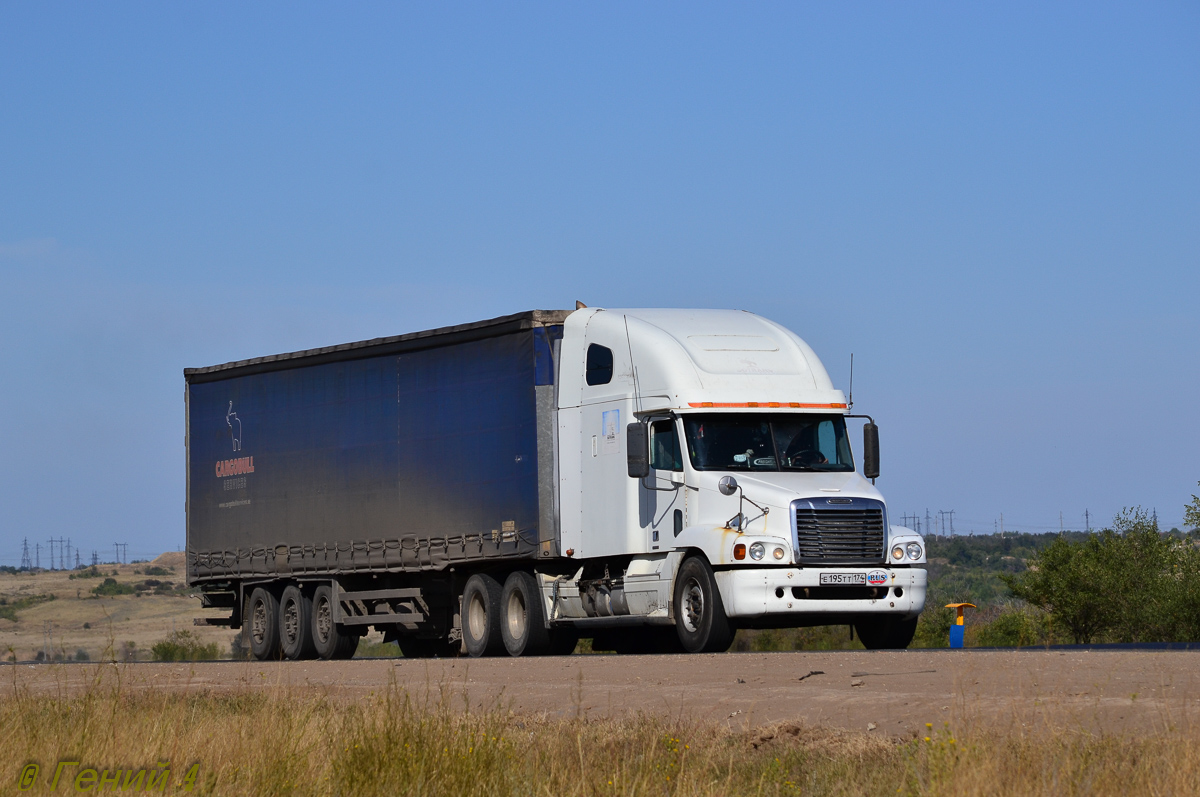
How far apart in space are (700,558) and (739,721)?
302 inches

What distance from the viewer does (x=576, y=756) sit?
35.9 ft

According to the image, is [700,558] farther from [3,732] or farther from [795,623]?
[3,732]

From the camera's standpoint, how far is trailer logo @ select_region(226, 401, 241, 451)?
28062 mm

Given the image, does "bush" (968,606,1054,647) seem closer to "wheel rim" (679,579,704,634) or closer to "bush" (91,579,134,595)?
"wheel rim" (679,579,704,634)

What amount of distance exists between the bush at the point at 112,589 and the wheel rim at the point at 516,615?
70366 millimetres

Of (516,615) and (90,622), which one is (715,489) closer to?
(516,615)

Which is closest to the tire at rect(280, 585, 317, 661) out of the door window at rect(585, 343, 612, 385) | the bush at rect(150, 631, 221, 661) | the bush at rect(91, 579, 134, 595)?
Result: the door window at rect(585, 343, 612, 385)

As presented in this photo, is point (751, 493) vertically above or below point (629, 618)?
above

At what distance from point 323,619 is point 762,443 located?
9.10 m

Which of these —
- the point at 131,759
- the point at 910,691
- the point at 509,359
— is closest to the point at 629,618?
the point at 509,359

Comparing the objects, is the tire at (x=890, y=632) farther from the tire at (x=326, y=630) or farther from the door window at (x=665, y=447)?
the tire at (x=326, y=630)

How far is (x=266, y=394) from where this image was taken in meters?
27.5

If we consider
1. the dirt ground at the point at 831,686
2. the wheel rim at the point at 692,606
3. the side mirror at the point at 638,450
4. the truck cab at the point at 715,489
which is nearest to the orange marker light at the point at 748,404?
the truck cab at the point at 715,489

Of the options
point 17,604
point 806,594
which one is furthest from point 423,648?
point 17,604
